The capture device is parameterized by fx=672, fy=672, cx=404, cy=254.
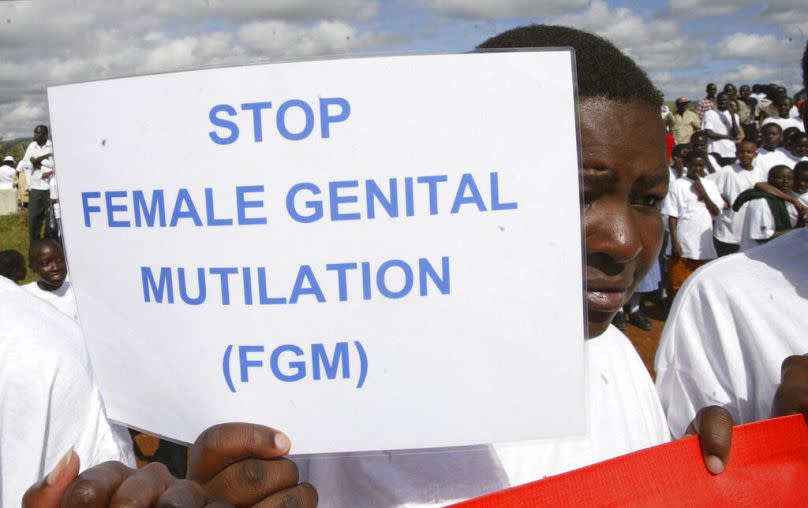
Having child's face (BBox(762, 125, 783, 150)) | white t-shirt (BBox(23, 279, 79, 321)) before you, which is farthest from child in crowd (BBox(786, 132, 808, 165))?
white t-shirt (BBox(23, 279, 79, 321))

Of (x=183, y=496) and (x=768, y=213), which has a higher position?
(x=183, y=496)

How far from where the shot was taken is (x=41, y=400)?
54.9 inches

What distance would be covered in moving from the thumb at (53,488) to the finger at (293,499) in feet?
0.78

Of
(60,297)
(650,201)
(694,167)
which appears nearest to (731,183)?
(694,167)

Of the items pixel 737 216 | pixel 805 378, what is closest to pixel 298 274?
pixel 805 378

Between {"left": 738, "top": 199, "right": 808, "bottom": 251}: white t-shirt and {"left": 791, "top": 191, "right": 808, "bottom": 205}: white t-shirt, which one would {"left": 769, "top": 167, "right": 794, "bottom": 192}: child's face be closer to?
{"left": 791, "top": 191, "right": 808, "bottom": 205}: white t-shirt

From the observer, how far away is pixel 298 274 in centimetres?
86

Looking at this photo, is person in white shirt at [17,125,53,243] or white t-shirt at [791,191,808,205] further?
person in white shirt at [17,125,53,243]

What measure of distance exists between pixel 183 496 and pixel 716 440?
723 millimetres

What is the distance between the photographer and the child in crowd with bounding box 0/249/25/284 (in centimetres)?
450

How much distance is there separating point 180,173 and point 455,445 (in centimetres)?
51

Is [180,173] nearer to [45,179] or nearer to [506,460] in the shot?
[506,460]

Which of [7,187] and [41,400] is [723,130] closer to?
[41,400]

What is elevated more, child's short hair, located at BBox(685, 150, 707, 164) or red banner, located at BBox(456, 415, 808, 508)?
child's short hair, located at BBox(685, 150, 707, 164)
